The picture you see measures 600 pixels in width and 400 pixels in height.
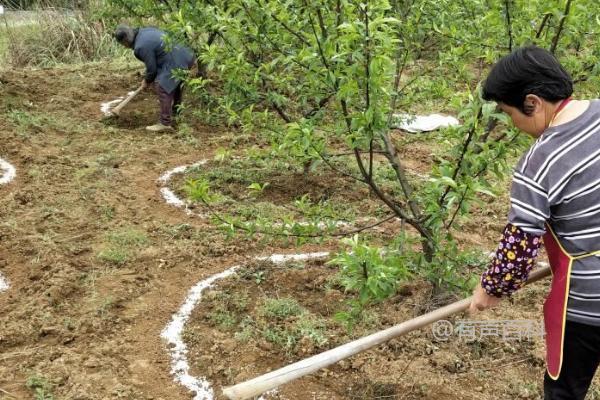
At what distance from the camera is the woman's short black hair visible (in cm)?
205

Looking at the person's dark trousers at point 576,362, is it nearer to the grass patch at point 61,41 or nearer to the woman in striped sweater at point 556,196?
the woman in striped sweater at point 556,196

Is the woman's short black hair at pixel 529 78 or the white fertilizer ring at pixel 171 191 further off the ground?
the woman's short black hair at pixel 529 78

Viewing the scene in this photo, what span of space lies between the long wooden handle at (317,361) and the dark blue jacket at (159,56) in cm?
609

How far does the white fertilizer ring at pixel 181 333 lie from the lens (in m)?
3.38

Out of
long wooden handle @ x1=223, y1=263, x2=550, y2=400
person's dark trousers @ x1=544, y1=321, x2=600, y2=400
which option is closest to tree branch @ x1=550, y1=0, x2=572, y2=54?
long wooden handle @ x1=223, y1=263, x2=550, y2=400

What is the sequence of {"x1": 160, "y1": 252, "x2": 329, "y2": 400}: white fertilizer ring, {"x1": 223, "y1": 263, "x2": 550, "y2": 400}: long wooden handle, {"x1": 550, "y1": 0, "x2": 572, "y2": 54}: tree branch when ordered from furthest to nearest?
{"x1": 160, "y1": 252, "x2": 329, "y2": 400}: white fertilizer ring, {"x1": 550, "y1": 0, "x2": 572, "y2": 54}: tree branch, {"x1": 223, "y1": 263, "x2": 550, "y2": 400}: long wooden handle

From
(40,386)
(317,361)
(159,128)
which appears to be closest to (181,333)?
(40,386)

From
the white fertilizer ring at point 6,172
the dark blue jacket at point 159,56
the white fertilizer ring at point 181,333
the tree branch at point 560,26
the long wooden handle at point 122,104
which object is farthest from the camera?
the long wooden handle at point 122,104

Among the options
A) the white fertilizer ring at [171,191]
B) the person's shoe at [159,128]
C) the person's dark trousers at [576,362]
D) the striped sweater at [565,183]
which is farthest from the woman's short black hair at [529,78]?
the person's shoe at [159,128]

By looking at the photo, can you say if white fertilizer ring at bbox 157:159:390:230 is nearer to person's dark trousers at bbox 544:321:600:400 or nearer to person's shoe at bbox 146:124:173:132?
person's shoe at bbox 146:124:173:132

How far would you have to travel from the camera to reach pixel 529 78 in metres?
2.05

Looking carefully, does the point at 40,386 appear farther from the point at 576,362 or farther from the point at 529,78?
the point at 529,78

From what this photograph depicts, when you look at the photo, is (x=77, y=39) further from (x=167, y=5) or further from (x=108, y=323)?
(x=108, y=323)

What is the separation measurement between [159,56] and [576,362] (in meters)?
6.93
